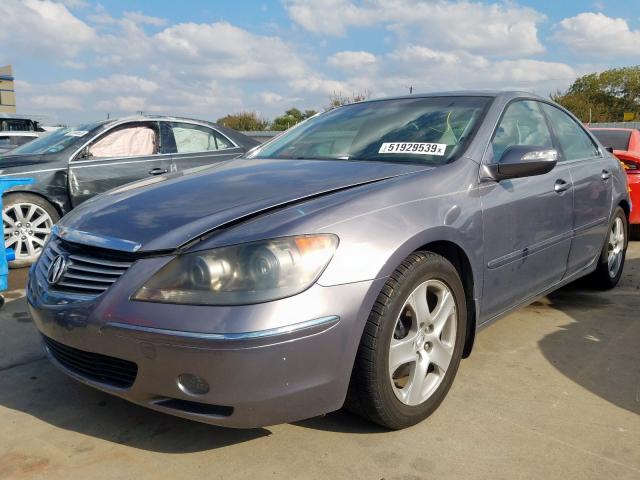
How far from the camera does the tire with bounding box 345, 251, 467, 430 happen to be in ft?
7.16

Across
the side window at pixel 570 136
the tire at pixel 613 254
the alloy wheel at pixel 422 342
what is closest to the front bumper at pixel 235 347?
the alloy wheel at pixel 422 342

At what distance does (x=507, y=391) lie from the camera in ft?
9.18

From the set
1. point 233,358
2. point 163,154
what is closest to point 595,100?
point 163,154

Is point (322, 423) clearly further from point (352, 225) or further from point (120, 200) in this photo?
point (120, 200)

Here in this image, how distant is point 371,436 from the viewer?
7.77 ft

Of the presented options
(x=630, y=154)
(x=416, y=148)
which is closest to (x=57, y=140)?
(x=416, y=148)

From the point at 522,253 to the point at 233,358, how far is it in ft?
5.87

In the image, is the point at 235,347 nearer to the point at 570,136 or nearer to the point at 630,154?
the point at 570,136

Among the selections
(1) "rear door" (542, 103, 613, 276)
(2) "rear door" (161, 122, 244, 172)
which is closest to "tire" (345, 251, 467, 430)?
(1) "rear door" (542, 103, 613, 276)

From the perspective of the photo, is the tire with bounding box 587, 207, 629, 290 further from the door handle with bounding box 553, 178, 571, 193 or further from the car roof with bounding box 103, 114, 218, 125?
the car roof with bounding box 103, 114, 218, 125

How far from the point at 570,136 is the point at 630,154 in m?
2.82

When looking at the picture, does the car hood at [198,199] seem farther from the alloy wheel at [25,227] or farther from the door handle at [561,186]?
the alloy wheel at [25,227]

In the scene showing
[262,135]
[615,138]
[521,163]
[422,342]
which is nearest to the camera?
[422,342]

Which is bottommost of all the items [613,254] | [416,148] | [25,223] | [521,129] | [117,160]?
[613,254]
